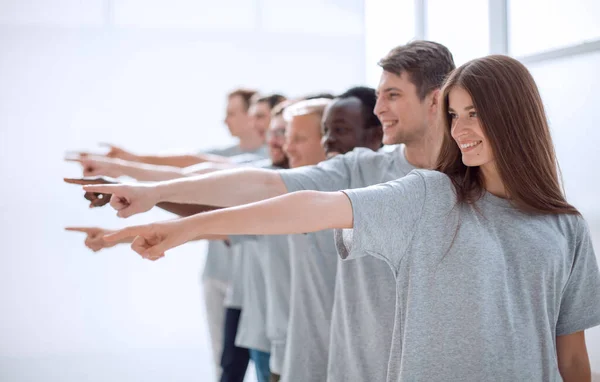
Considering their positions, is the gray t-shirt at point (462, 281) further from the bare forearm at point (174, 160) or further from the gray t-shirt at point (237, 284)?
the gray t-shirt at point (237, 284)

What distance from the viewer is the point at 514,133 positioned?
1.52 metres

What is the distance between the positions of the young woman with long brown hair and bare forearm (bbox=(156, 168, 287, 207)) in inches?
18.4

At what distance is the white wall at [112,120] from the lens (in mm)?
5562

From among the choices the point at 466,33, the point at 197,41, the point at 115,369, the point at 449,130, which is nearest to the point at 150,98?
the point at 197,41

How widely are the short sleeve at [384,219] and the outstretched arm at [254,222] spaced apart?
0.03m

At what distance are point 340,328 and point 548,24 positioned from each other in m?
1.01

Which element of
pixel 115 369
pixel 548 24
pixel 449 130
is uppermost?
pixel 548 24

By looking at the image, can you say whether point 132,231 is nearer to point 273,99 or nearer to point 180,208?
point 180,208

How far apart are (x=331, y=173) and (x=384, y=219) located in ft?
1.94

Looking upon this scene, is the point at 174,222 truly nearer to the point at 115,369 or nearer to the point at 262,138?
the point at 262,138

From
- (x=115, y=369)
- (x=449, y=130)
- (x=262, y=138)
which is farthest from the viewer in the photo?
(x=115, y=369)

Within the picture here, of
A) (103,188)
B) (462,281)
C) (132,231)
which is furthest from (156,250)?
(462,281)

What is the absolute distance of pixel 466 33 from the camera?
2598 millimetres

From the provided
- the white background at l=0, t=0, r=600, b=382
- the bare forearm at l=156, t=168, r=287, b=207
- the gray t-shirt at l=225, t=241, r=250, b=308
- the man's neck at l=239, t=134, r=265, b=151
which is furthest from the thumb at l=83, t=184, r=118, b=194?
the white background at l=0, t=0, r=600, b=382
